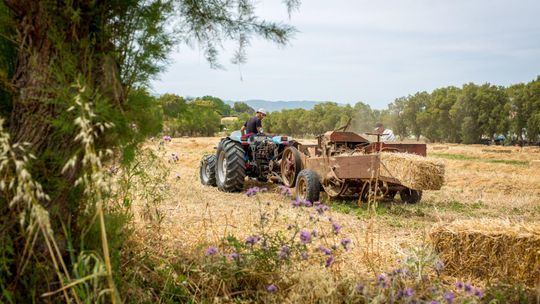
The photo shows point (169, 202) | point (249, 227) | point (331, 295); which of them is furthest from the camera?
point (169, 202)

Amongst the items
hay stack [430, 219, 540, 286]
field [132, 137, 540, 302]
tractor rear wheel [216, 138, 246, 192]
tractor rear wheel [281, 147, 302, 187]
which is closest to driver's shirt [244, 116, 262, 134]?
tractor rear wheel [216, 138, 246, 192]

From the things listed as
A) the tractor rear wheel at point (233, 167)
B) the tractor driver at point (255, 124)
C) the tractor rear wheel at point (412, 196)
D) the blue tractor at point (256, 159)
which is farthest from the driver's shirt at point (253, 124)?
the tractor rear wheel at point (412, 196)

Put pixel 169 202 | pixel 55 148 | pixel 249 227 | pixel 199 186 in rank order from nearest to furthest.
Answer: pixel 55 148, pixel 249 227, pixel 169 202, pixel 199 186

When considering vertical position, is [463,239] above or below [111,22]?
below

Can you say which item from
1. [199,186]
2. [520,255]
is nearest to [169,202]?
[199,186]

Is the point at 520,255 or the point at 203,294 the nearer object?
the point at 203,294

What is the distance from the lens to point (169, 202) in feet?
23.9

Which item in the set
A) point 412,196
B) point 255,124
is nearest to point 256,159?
point 255,124

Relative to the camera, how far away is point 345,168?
7680 mm

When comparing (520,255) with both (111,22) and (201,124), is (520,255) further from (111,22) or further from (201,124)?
(111,22)

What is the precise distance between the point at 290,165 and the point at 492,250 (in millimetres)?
5175

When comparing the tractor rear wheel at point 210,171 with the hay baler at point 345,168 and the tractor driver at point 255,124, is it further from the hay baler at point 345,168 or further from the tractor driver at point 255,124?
the hay baler at point 345,168

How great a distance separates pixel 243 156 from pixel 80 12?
7440mm

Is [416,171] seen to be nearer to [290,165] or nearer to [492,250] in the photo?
[290,165]
